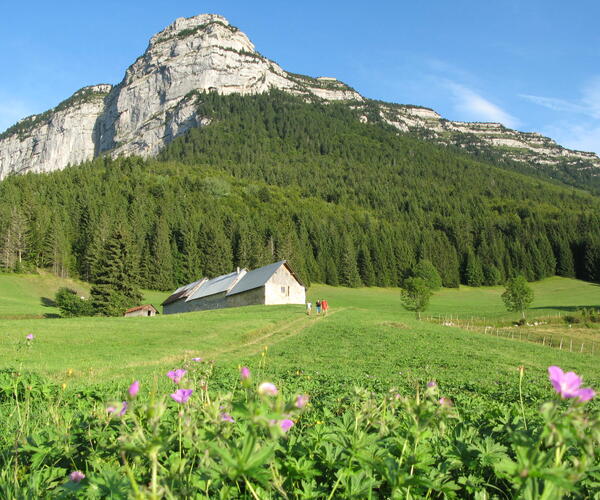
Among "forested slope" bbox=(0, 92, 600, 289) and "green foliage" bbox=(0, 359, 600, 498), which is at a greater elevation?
"forested slope" bbox=(0, 92, 600, 289)

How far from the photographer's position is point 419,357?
2145 cm

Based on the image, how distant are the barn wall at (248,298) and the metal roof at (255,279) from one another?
2.11 ft

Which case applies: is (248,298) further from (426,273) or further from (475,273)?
(475,273)

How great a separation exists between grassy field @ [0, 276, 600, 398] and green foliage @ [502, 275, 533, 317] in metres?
24.1

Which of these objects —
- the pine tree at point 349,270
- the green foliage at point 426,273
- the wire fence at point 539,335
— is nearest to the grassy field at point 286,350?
the wire fence at point 539,335

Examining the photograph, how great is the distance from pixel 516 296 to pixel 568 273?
8782 cm

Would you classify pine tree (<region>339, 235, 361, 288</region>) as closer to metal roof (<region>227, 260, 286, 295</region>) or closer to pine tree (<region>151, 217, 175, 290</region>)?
pine tree (<region>151, 217, 175, 290</region>)

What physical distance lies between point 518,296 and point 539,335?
51.6 feet

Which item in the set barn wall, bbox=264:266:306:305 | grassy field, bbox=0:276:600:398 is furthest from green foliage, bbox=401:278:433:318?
barn wall, bbox=264:266:306:305

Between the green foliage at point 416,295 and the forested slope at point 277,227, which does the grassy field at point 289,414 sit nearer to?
the green foliage at point 416,295

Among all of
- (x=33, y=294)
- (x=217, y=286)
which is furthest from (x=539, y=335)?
(x=33, y=294)

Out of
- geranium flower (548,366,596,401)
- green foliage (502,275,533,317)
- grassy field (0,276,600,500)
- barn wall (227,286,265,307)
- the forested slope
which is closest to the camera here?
geranium flower (548,366,596,401)

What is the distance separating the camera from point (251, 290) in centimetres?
5850

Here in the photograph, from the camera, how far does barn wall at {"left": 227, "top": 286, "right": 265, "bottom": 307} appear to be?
5722 cm
